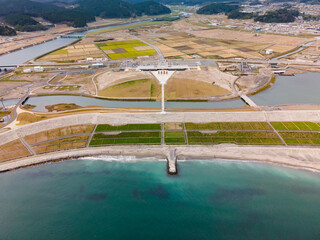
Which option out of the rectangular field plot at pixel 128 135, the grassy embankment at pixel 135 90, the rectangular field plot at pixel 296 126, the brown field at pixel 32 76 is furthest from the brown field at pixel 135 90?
the rectangular field plot at pixel 296 126

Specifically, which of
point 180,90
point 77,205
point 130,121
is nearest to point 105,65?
point 180,90

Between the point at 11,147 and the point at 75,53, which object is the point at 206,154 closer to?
the point at 11,147

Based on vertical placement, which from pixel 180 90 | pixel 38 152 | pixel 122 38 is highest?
pixel 122 38

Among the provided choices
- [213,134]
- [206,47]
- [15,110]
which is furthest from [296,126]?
[206,47]

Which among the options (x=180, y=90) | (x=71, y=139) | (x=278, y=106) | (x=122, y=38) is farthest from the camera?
(x=122, y=38)

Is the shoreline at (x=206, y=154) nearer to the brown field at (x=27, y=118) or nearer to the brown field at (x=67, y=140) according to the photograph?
the brown field at (x=67, y=140)

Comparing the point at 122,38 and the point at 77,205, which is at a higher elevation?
the point at 122,38

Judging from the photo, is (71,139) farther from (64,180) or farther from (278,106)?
(278,106)
